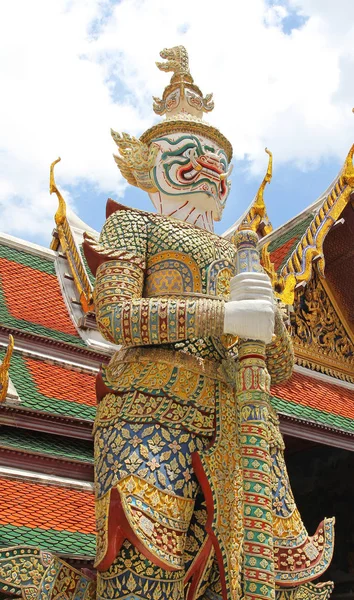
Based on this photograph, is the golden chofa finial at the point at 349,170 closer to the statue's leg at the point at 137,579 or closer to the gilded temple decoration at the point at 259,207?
the gilded temple decoration at the point at 259,207

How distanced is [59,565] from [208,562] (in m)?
0.60

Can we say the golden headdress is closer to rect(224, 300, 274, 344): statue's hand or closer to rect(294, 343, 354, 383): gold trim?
rect(224, 300, 274, 344): statue's hand

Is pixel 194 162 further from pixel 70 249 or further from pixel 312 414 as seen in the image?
pixel 70 249

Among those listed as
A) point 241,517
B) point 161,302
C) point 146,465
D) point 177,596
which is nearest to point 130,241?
point 161,302

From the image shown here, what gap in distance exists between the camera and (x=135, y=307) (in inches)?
129

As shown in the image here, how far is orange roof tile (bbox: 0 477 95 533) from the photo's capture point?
150 inches

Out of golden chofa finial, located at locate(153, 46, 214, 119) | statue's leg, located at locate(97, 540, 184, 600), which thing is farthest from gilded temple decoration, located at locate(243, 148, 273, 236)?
statue's leg, located at locate(97, 540, 184, 600)

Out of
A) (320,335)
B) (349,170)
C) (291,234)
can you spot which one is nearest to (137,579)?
(320,335)

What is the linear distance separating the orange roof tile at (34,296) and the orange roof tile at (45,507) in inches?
78.7

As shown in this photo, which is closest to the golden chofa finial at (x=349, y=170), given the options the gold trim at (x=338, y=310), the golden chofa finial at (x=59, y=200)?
the gold trim at (x=338, y=310)

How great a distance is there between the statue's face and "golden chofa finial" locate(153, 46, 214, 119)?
379mm

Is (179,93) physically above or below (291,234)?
below

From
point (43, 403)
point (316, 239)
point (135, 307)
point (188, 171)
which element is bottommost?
point (135, 307)

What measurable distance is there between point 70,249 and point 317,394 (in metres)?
2.56
